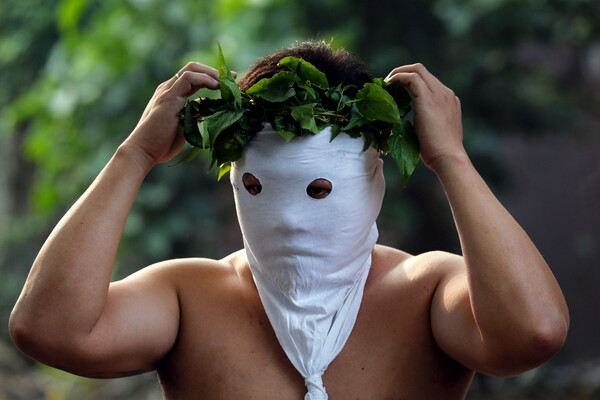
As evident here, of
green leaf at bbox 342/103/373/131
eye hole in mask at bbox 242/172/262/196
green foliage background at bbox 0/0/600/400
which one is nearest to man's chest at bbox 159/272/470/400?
eye hole in mask at bbox 242/172/262/196

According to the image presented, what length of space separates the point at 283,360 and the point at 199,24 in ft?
13.0

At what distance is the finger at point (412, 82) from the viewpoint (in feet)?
7.71

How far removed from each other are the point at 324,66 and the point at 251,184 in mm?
378

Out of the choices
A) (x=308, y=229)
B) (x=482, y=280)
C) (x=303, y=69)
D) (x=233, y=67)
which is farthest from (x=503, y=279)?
(x=233, y=67)

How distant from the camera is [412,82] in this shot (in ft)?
7.73

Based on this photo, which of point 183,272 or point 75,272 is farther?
point 183,272

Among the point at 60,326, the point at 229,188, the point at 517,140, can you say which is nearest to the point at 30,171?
the point at 229,188

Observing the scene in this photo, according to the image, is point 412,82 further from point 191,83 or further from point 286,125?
point 191,83

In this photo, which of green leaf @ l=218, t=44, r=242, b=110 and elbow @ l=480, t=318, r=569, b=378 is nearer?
elbow @ l=480, t=318, r=569, b=378

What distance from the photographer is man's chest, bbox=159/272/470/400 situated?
241 cm

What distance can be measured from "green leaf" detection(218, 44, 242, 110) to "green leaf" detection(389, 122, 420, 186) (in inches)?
15.7

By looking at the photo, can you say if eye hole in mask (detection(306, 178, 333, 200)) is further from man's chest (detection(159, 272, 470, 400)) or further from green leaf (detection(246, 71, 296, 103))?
man's chest (detection(159, 272, 470, 400))


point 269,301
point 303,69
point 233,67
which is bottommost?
point 233,67

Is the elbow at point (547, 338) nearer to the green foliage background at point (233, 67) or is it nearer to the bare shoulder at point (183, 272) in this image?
the bare shoulder at point (183, 272)
